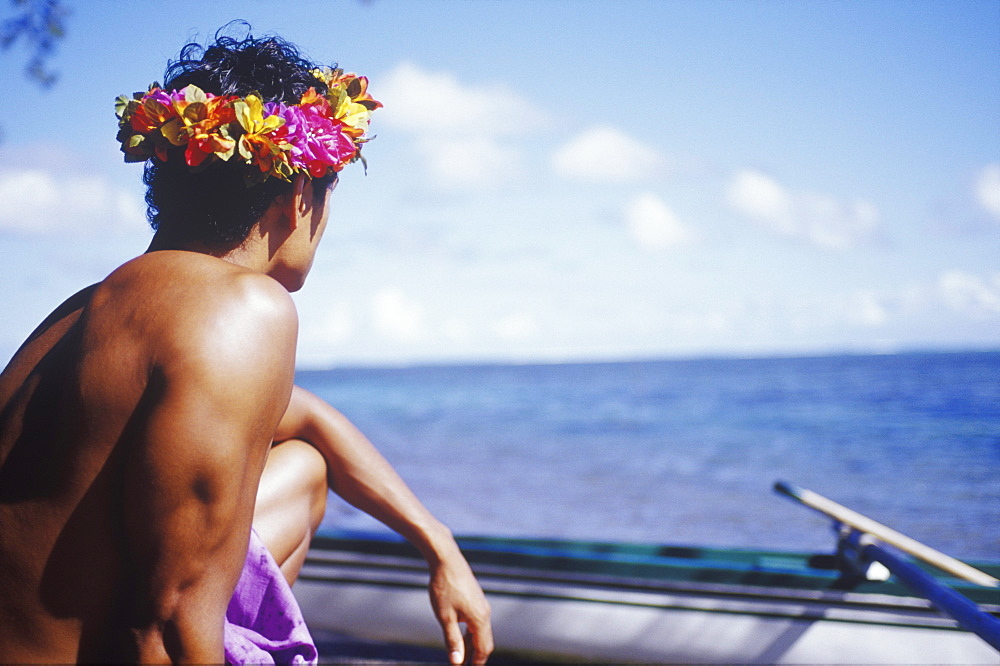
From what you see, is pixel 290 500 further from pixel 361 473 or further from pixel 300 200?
pixel 300 200

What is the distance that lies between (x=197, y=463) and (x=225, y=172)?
1.51 feet

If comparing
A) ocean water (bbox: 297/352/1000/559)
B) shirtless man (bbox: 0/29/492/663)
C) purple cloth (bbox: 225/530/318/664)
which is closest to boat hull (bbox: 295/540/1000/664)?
purple cloth (bbox: 225/530/318/664)

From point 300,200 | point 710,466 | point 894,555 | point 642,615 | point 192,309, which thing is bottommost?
point 642,615

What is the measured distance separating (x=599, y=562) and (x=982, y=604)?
115cm

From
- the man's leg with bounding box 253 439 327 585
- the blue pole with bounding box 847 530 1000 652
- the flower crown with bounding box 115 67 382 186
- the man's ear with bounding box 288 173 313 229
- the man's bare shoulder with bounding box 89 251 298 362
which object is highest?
the flower crown with bounding box 115 67 382 186

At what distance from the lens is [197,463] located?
35.4 inches

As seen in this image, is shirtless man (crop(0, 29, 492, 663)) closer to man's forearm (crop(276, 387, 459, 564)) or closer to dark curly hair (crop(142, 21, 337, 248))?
dark curly hair (crop(142, 21, 337, 248))

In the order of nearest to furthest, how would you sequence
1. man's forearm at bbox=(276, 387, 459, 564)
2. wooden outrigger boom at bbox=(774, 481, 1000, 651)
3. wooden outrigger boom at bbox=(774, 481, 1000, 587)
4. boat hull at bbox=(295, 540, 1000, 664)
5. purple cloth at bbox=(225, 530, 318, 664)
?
purple cloth at bbox=(225, 530, 318, 664) < man's forearm at bbox=(276, 387, 459, 564) < wooden outrigger boom at bbox=(774, 481, 1000, 651) < boat hull at bbox=(295, 540, 1000, 664) < wooden outrigger boom at bbox=(774, 481, 1000, 587)

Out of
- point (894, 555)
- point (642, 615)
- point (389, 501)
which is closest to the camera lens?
point (389, 501)

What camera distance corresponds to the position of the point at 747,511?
725 cm

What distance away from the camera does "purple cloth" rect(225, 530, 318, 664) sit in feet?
4.31

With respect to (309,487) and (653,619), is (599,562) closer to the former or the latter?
(653,619)

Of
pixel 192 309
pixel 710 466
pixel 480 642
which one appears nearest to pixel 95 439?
pixel 192 309

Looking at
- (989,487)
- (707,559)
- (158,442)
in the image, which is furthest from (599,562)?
(989,487)
